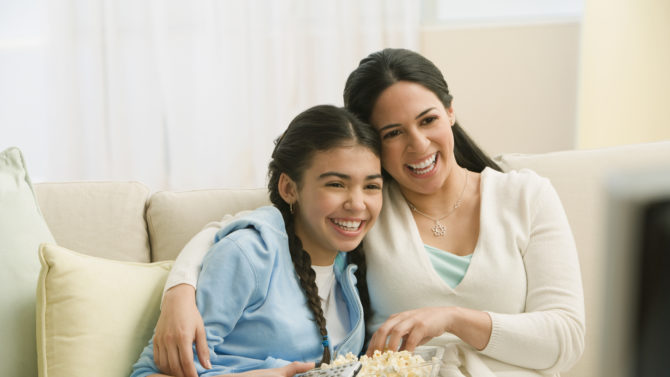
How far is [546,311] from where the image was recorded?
1.33 meters

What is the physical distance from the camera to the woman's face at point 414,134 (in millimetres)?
1451

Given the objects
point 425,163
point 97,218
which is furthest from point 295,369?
point 97,218

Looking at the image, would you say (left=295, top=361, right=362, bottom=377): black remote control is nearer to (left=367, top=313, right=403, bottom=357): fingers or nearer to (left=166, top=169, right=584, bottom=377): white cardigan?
(left=367, top=313, right=403, bottom=357): fingers

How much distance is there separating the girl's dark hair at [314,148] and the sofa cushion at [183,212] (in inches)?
10.8

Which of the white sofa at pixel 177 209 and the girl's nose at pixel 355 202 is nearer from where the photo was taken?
the girl's nose at pixel 355 202

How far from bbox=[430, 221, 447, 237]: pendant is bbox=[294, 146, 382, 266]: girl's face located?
19cm

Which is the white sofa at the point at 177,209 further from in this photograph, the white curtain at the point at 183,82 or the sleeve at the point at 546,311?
the white curtain at the point at 183,82

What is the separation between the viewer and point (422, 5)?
10.9 ft

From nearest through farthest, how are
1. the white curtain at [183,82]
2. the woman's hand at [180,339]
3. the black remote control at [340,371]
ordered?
the black remote control at [340,371] < the woman's hand at [180,339] < the white curtain at [183,82]

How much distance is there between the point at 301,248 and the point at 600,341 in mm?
1197

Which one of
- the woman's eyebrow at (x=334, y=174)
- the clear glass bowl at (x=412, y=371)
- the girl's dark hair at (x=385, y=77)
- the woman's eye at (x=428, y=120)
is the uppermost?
the girl's dark hair at (x=385, y=77)

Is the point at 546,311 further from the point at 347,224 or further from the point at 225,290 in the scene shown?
the point at 225,290

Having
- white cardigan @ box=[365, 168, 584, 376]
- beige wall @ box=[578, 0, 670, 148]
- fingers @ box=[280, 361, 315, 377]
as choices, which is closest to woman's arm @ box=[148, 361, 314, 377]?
fingers @ box=[280, 361, 315, 377]

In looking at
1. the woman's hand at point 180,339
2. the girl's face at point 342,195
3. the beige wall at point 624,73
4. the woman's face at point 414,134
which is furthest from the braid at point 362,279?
the beige wall at point 624,73
